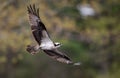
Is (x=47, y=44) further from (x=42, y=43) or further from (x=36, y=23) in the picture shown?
(x=36, y=23)

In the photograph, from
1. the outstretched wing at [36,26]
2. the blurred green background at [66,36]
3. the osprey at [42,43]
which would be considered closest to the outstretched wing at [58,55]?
the osprey at [42,43]

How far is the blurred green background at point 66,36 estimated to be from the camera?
44.1 feet

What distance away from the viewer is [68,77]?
19.3 metres

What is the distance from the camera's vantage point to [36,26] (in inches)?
239

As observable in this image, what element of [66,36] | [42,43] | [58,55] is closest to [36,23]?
[42,43]

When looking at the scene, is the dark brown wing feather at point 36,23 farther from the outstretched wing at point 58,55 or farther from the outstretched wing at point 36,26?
the outstretched wing at point 58,55

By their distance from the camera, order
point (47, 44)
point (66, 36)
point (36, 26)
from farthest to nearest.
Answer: point (66, 36)
point (36, 26)
point (47, 44)

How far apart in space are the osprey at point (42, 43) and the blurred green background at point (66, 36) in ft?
13.3

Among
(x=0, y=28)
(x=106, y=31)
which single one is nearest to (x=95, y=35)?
(x=106, y=31)

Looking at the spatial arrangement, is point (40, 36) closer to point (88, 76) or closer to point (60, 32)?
point (60, 32)

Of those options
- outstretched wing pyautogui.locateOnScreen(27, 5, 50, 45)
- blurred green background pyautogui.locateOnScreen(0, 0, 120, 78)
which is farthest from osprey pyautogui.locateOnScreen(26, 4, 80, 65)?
blurred green background pyautogui.locateOnScreen(0, 0, 120, 78)

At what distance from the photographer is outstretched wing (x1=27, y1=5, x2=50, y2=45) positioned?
593 cm

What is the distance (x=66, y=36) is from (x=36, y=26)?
1005cm

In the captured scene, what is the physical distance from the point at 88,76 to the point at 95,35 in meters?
4.04
